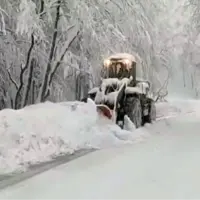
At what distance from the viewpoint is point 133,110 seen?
1301cm

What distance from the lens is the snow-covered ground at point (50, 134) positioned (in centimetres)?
723

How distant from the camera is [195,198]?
5.31 meters

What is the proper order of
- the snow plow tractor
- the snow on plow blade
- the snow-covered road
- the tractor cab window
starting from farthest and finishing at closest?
the tractor cab window
the snow plow tractor
the snow on plow blade
the snow-covered road

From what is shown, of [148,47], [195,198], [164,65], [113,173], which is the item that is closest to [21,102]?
[148,47]

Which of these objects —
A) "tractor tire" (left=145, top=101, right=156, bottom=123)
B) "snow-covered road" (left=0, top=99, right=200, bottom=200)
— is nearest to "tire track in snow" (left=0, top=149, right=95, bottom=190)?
"snow-covered road" (left=0, top=99, right=200, bottom=200)

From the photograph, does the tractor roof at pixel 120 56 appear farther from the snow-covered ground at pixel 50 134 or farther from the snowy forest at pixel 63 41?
the snow-covered ground at pixel 50 134

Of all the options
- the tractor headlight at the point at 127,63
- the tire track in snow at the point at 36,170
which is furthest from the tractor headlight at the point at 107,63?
the tire track in snow at the point at 36,170

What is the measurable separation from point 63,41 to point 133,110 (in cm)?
282

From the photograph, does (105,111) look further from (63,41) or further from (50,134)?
(50,134)

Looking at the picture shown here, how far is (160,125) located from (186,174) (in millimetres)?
7449

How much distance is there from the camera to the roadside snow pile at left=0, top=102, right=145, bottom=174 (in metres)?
7.23

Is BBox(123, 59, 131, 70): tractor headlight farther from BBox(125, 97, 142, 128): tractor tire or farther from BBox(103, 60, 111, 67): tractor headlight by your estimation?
BBox(125, 97, 142, 128): tractor tire

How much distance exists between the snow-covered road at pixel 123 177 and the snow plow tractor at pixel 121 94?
326cm

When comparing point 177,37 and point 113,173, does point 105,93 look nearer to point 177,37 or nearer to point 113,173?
point 113,173
